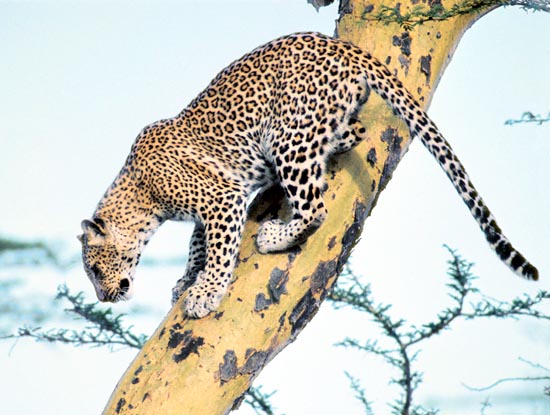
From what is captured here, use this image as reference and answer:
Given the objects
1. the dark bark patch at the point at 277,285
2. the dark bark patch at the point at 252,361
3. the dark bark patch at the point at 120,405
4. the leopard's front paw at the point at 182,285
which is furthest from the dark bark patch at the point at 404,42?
the dark bark patch at the point at 120,405

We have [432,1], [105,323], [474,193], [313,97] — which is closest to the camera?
[474,193]

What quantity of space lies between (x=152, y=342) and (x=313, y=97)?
1.83 metres

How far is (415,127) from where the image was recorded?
5789 mm

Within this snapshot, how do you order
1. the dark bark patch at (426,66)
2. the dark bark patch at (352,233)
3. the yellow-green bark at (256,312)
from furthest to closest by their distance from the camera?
the dark bark patch at (426,66)
the dark bark patch at (352,233)
the yellow-green bark at (256,312)

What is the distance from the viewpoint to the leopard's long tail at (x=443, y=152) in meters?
5.18

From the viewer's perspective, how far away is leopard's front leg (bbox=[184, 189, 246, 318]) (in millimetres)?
5910

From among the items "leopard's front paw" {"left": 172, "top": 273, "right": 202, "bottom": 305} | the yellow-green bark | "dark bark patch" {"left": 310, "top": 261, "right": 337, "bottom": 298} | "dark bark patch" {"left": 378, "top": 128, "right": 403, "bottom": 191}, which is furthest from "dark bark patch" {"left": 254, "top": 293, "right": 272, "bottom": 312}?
"dark bark patch" {"left": 378, "top": 128, "right": 403, "bottom": 191}

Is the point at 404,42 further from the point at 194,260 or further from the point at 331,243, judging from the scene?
the point at 194,260

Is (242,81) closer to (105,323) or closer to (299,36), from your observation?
(299,36)

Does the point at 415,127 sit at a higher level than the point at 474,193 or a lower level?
higher

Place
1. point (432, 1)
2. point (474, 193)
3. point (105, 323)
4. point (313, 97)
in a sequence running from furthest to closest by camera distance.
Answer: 1. point (105, 323)
2. point (432, 1)
3. point (313, 97)
4. point (474, 193)

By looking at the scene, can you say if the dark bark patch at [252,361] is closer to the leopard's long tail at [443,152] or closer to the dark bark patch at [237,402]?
the dark bark patch at [237,402]

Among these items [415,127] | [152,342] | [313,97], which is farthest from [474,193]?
[152,342]

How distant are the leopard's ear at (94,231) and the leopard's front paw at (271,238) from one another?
3.76 feet
